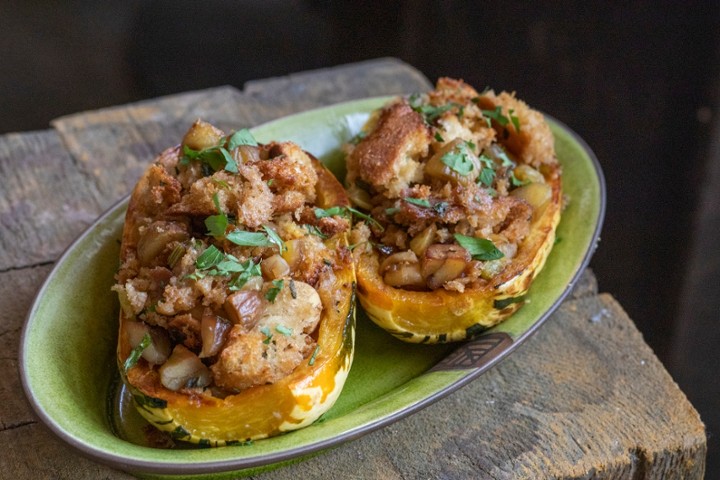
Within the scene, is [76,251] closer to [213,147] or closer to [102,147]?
[213,147]

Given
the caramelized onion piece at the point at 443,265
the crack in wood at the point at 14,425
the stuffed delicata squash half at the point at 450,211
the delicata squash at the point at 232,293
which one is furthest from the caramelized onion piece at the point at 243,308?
the crack in wood at the point at 14,425

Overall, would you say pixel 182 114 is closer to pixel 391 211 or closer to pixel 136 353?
pixel 391 211

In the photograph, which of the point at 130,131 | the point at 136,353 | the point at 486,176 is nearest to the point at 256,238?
the point at 136,353

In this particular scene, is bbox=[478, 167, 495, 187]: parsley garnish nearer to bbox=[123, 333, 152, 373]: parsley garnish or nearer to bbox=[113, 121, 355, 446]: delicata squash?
bbox=[113, 121, 355, 446]: delicata squash

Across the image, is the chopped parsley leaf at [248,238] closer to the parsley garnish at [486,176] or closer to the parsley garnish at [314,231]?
the parsley garnish at [314,231]

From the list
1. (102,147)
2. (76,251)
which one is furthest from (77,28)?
(76,251)
